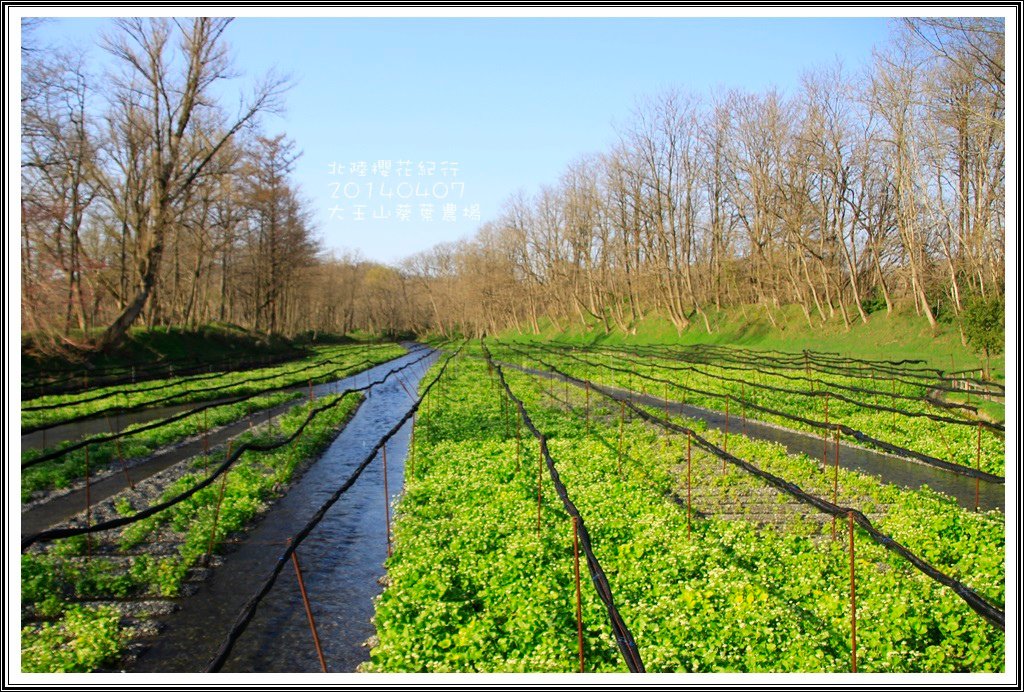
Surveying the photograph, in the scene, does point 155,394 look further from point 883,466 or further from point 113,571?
point 883,466

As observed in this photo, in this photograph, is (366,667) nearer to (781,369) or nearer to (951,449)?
(951,449)

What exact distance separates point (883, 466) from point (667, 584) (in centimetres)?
981

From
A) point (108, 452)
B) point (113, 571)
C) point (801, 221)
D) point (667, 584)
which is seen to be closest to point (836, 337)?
point (801, 221)

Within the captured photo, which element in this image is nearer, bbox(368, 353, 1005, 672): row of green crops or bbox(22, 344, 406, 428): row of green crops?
bbox(368, 353, 1005, 672): row of green crops

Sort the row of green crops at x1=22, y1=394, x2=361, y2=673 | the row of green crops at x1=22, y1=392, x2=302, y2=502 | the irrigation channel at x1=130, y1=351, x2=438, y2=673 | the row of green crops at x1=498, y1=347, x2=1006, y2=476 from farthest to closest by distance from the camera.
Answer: the row of green crops at x1=498, y1=347, x2=1006, y2=476, the row of green crops at x1=22, y1=392, x2=302, y2=502, the irrigation channel at x1=130, y1=351, x2=438, y2=673, the row of green crops at x1=22, y1=394, x2=361, y2=673

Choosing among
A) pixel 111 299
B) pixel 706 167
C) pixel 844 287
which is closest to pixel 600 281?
pixel 706 167

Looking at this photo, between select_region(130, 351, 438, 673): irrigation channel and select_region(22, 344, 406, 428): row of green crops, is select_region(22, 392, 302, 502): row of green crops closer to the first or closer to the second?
select_region(22, 344, 406, 428): row of green crops

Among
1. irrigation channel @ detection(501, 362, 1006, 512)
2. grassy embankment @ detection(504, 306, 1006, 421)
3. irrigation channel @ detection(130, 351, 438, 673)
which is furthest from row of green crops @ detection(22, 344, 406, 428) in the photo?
grassy embankment @ detection(504, 306, 1006, 421)

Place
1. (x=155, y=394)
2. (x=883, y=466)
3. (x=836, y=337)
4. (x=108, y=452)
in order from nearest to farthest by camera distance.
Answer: (x=883, y=466) < (x=108, y=452) < (x=155, y=394) < (x=836, y=337)

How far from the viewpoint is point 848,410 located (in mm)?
19516

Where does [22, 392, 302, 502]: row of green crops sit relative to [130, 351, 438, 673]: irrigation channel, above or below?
above

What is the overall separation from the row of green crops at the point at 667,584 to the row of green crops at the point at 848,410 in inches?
140

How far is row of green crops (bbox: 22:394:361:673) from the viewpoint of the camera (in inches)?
261

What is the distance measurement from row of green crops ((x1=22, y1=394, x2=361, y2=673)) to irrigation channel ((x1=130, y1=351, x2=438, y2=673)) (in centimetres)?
35
